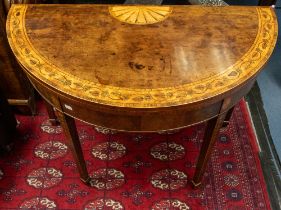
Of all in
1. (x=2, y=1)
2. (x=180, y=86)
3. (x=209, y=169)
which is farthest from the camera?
(x=209, y=169)

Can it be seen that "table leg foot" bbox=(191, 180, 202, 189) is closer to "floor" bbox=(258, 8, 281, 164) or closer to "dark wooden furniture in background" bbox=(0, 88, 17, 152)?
"floor" bbox=(258, 8, 281, 164)

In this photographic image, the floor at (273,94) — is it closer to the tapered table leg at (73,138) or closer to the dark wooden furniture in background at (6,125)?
the tapered table leg at (73,138)

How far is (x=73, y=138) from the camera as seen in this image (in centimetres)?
141

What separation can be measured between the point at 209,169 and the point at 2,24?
1262 millimetres

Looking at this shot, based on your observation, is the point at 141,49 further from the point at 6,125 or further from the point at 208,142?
the point at 6,125

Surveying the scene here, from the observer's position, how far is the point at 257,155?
1.87 metres

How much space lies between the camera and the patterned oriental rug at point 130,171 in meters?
1.68

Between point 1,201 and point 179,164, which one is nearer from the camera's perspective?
point 1,201

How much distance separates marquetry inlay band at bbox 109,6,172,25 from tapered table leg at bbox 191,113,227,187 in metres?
0.47

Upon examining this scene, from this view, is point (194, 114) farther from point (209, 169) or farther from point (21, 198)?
point (21, 198)

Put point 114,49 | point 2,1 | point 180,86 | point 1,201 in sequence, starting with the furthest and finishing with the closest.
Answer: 1. point 1,201
2. point 2,1
3. point 114,49
4. point 180,86

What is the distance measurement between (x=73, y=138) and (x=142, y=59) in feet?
1.50

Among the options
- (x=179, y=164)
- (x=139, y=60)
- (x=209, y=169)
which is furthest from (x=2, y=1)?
(x=209, y=169)

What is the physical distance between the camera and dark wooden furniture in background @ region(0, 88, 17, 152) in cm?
173
